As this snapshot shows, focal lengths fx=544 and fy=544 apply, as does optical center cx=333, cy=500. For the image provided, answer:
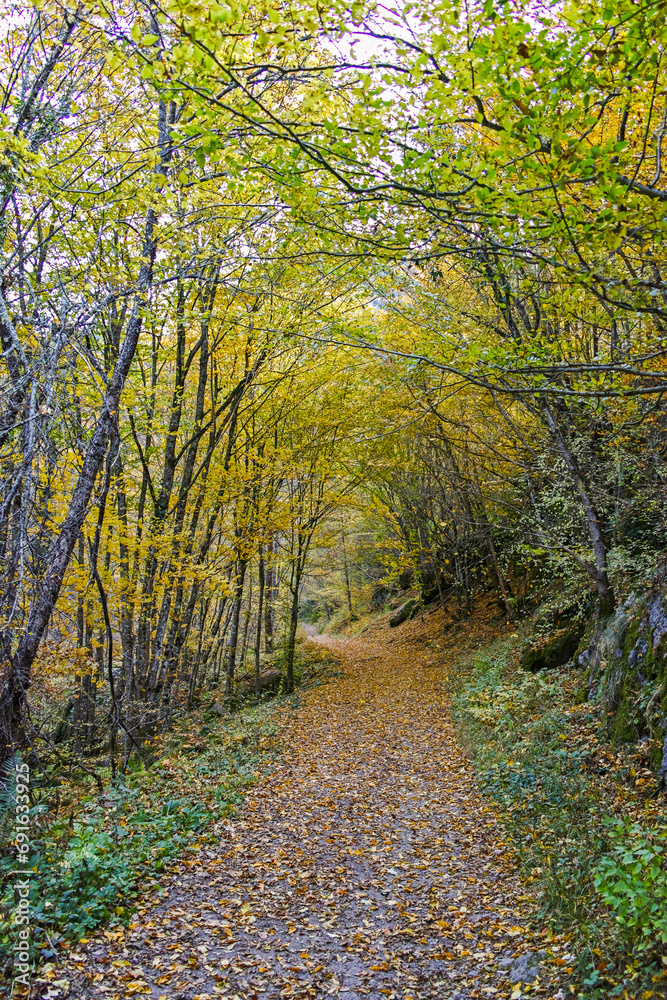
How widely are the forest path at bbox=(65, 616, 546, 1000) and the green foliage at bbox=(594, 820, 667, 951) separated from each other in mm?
906

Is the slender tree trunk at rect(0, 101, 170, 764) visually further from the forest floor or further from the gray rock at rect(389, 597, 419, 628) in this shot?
the gray rock at rect(389, 597, 419, 628)

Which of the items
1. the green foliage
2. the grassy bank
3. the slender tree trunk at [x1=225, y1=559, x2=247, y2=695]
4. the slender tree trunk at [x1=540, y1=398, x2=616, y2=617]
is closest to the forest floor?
the grassy bank

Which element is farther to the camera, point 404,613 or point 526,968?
point 404,613

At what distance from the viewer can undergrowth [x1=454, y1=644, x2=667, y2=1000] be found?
10.4 ft

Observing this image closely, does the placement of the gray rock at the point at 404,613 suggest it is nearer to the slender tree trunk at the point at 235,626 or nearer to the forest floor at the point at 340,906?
the slender tree trunk at the point at 235,626

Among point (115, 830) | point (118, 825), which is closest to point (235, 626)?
point (118, 825)

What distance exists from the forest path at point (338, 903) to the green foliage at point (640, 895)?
906 millimetres

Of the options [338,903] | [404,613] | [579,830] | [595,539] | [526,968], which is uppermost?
[595,539]

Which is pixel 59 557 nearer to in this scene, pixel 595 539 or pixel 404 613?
pixel 595 539

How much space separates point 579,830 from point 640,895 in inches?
58.8

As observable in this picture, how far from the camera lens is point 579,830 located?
461 cm

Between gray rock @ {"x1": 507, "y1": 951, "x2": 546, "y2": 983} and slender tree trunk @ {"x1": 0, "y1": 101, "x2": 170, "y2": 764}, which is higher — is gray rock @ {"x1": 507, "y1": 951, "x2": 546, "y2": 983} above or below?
below

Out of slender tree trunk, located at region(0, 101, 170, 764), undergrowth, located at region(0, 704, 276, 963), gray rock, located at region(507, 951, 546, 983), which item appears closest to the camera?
gray rock, located at region(507, 951, 546, 983)

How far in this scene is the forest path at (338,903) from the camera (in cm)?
378
